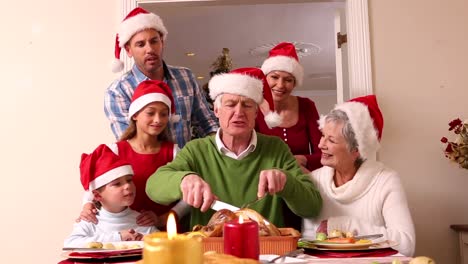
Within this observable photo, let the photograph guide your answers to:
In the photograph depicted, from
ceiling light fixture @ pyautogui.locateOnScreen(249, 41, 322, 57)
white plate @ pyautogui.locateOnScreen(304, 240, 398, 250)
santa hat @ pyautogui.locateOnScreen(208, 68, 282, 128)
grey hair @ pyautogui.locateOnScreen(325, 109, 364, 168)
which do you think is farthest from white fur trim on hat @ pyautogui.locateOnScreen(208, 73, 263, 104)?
ceiling light fixture @ pyautogui.locateOnScreen(249, 41, 322, 57)

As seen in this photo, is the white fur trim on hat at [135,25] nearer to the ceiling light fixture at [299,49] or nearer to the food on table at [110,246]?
the food on table at [110,246]

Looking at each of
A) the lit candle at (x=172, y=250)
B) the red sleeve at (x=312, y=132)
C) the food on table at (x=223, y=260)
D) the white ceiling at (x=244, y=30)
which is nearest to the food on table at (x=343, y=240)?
the food on table at (x=223, y=260)

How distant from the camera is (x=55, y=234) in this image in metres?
2.82

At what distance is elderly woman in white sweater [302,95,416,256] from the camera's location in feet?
5.92

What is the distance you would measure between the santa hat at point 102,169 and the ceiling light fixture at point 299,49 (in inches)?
171

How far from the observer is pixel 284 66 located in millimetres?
2691

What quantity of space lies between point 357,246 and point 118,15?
6.95ft

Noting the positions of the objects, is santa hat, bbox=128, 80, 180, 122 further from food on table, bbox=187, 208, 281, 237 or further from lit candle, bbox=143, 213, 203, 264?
lit candle, bbox=143, 213, 203, 264

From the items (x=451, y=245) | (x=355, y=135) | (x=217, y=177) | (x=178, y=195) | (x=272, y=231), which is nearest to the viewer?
(x=272, y=231)

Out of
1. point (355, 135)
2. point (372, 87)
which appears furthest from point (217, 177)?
point (372, 87)

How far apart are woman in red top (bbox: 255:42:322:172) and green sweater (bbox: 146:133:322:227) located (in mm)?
517

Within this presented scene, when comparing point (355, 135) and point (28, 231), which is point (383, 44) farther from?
point (28, 231)

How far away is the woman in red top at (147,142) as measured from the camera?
6.69ft

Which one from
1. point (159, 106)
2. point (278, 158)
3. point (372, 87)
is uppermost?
point (372, 87)
